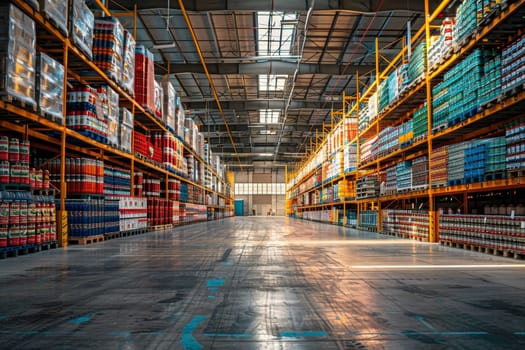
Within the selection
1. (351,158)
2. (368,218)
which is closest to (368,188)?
(368,218)

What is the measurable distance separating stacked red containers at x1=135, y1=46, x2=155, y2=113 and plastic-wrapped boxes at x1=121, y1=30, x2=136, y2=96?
68 centimetres

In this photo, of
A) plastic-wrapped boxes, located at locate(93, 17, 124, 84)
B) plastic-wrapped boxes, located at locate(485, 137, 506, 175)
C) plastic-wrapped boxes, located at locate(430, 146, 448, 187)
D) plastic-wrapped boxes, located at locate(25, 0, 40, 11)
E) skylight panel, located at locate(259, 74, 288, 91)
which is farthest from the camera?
skylight panel, located at locate(259, 74, 288, 91)

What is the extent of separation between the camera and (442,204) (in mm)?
12141

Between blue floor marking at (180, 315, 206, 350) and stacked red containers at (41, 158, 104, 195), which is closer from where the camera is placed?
blue floor marking at (180, 315, 206, 350)

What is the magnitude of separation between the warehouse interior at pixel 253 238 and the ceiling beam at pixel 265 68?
50cm

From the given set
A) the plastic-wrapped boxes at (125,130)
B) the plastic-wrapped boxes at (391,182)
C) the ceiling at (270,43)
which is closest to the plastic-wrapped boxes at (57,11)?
the plastic-wrapped boxes at (125,130)

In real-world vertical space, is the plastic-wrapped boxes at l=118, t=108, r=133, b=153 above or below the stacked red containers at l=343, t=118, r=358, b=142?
below

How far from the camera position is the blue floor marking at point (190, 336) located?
227 centimetres

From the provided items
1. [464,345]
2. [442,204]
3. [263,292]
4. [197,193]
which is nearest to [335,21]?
[442,204]

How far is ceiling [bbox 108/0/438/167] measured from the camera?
1367 cm

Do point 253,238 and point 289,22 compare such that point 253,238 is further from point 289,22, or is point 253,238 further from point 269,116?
point 269,116

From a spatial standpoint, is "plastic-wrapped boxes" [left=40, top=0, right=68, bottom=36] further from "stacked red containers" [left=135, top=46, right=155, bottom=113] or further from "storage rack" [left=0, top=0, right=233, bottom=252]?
"stacked red containers" [left=135, top=46, right=155, bottom=113]

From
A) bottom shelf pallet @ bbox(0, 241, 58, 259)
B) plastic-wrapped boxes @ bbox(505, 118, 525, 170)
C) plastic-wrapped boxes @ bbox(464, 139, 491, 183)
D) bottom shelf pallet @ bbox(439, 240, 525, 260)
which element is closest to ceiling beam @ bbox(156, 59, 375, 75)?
bottom shelf pallet @ bbox(439, 240, 525, 260)

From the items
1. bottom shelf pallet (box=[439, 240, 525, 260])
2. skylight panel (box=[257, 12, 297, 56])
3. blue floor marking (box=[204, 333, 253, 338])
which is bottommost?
bottom shelf pallet (box=[439, 240, 525, 260])
